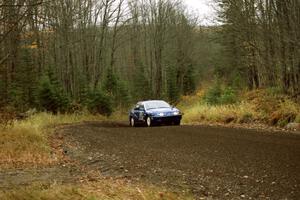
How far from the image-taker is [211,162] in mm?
10930

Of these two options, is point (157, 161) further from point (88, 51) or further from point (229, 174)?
point (88, 51)

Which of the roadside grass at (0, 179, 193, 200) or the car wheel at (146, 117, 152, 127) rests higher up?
the roadside grass at (0, 179, 193, 200)

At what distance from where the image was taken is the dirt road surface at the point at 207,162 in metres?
8.45

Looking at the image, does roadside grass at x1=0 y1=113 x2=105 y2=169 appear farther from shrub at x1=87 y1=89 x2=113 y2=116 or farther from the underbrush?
shrub at x1=87 y1=89 x2=113 y2=116

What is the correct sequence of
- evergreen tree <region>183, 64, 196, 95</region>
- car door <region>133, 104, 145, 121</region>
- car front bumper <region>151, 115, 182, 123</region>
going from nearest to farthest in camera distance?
car front bumper <region>151, 115, 182, 123</region>
car door <region>133, 104, 145, 121</region>
evergreen tree <region>183, 64, 196, 95</region>

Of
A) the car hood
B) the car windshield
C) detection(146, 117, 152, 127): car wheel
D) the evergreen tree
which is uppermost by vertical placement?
the evergreen tree

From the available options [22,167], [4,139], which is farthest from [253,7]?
[22,167]

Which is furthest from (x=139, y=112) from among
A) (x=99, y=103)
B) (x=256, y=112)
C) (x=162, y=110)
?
(x=99, y=103)

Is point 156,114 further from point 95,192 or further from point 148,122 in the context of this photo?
point 95,192

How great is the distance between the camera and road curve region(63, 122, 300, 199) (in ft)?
27.6

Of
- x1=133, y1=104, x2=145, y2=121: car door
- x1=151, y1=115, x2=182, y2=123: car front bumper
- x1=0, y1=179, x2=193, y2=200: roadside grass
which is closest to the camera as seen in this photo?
x1=0, y1=179, x2=193, y2=200: roadside grass

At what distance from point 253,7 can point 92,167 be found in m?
17.9

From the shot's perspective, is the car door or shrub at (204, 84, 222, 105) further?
shrub at (204, 84, 222, 105)

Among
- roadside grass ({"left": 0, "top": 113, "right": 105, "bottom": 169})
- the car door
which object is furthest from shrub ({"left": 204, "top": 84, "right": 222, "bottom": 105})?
roadside grass ({"left": 0, "top": 113, "right": 105, "bottom": 169})
